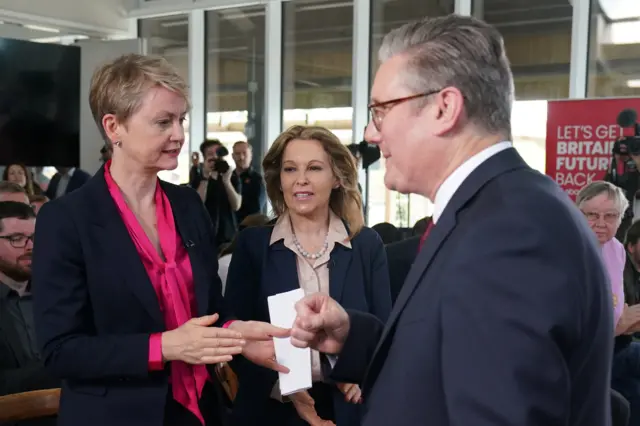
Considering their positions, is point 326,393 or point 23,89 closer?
point 326,393

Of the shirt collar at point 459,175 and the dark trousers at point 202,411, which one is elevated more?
the shirt collar at point 459,175

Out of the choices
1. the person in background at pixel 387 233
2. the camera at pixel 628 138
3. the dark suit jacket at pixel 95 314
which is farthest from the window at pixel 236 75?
the dark suit jacket at pixel 95 314

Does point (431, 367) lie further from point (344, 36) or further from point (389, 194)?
point (344, 36)

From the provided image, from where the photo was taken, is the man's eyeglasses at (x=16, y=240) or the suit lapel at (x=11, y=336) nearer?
the suit lapel at (x=11, y=336)

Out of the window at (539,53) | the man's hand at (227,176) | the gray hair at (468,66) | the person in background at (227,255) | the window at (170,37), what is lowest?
the person in background at (227,255)

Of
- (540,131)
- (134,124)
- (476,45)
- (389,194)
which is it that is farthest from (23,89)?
(476,45)

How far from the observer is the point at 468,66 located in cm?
101

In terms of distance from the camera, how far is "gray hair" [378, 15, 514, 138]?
1009mm

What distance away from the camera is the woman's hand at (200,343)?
143cm

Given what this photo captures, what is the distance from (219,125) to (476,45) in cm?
762

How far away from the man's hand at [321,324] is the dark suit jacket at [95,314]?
1.21ft

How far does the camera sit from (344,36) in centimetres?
746

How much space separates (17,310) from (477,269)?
2.08 metres

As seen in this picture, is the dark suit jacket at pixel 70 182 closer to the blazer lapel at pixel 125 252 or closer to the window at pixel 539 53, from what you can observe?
the window at pixel 539 53
